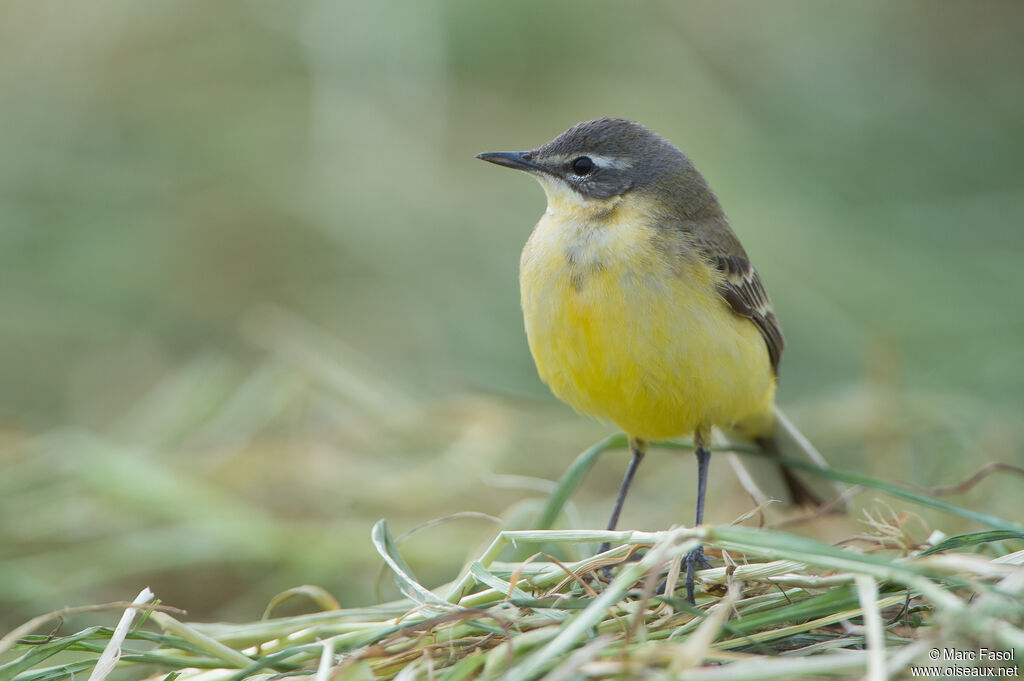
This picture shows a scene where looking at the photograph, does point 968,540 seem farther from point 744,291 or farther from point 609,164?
point 609,164

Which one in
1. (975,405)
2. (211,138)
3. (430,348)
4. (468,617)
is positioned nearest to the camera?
(468,617)

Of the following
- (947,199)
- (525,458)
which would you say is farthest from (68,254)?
(947,199)

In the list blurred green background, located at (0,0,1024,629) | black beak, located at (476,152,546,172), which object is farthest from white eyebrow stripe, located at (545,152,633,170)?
blurred green background, located at (0,0,1024,629)

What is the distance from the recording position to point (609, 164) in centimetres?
401

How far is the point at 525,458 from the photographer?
5.82 m

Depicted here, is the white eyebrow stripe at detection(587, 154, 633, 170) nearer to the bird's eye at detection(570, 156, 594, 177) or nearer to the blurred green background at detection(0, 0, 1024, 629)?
the bird's eye at detection(570, 156, 594, 177)

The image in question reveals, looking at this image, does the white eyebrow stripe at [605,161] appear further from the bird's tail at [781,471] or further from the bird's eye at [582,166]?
the bird's tail at [781,471]

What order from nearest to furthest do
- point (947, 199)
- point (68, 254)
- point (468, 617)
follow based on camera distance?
point (468, 617) → point (68, 254) → point (947, 199)

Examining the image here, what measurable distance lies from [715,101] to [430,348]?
13.6 feet

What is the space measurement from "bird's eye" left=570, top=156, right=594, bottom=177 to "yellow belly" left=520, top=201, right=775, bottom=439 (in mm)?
276

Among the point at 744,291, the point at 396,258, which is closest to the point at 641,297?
the point at 744,291

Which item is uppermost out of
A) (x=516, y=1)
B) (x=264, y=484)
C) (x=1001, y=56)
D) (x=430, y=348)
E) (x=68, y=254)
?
(x=516, y=1)

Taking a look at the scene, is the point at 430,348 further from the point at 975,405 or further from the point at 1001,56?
the point at 1001,56

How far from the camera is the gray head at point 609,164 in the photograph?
13.1 ft
